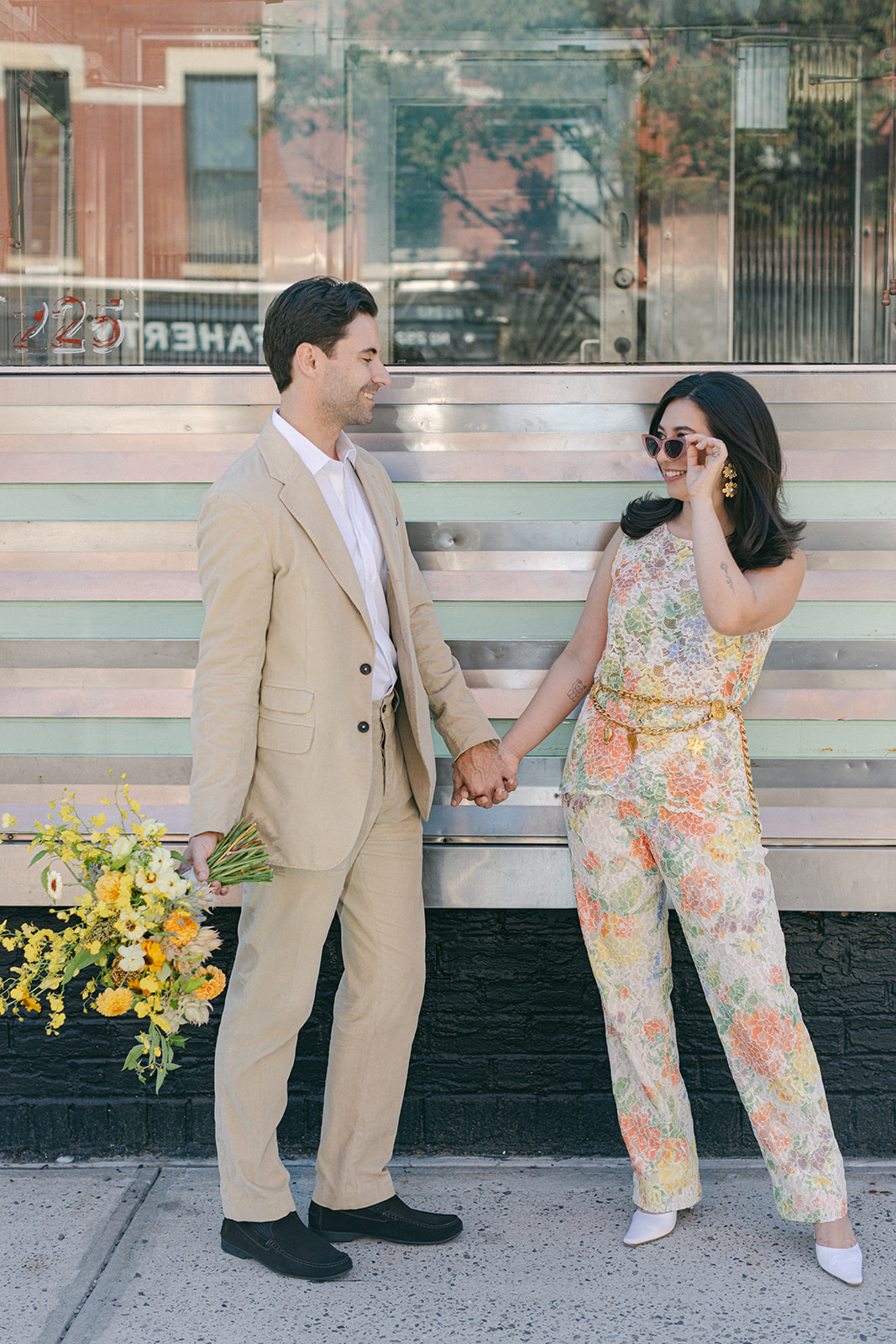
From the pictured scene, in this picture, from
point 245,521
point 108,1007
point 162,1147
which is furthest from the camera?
point 162,1147

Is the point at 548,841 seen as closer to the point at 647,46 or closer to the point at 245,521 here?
the point at 245,521

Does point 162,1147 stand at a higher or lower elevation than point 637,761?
lower

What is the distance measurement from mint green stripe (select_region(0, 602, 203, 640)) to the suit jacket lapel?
0.87 metres

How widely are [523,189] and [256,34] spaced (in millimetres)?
897

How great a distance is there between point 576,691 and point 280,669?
770 millimetres

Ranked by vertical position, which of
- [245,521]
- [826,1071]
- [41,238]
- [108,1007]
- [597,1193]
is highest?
[41,238]

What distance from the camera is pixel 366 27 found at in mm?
3633

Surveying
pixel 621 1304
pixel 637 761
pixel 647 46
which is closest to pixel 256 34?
pixel 647 46

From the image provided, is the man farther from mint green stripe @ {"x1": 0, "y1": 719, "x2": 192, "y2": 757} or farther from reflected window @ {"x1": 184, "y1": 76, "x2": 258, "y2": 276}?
reflected window @ {"x1": 184, "y1": 76, "x2": 258, "y2": 276}

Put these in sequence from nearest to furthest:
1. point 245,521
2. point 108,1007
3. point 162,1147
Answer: point 108,1007 < point 245,521 < point 162,1147

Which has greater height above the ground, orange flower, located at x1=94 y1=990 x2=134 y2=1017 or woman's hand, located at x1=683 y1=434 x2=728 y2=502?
woman's hand, located at x1=683 y1=434 x2=728 y2=502

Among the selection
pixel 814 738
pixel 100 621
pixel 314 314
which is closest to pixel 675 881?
pixel 814 738

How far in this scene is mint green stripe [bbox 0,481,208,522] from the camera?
3596mm

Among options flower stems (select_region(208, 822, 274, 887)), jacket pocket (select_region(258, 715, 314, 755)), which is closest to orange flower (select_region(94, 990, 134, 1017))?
flower stems (select_region(208, 822, 274, 887))
